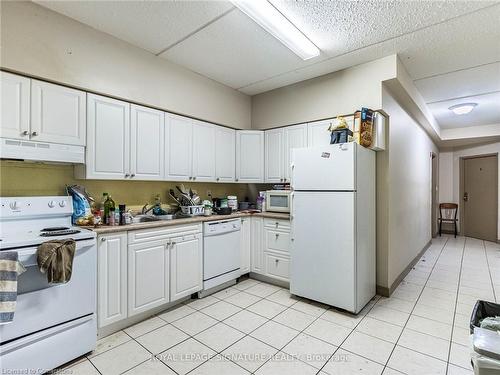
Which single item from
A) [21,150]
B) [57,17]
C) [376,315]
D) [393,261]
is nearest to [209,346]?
[376,315]

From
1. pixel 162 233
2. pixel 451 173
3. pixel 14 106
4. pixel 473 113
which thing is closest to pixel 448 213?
pixel 451 173

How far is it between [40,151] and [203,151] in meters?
1.74

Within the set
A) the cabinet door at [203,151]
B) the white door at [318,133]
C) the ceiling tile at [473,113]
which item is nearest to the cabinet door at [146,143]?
the cabinet door at [203,151]

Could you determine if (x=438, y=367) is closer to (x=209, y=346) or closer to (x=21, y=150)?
(x=209, y=346)

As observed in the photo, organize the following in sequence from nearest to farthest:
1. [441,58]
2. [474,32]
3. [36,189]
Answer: [36,189]
[474,32]
[441,58]

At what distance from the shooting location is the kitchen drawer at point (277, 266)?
3.29 metres

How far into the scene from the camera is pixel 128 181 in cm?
295

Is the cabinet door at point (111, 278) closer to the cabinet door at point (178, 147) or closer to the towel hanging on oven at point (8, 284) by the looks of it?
the towel hanging on oven at point (8, 284)

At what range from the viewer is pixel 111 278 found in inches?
87.7

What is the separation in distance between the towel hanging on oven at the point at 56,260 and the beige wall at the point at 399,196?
313 cm

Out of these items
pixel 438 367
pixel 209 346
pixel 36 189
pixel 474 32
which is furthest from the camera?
pixel 474 32

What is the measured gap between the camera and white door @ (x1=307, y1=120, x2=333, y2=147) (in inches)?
132

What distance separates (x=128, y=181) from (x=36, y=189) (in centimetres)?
84

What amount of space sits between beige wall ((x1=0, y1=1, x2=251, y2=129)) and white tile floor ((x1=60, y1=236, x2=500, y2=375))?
227 centimetres
